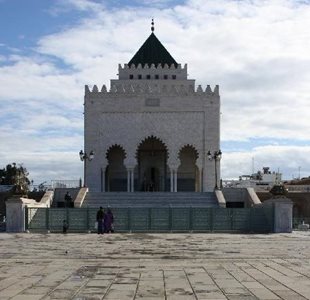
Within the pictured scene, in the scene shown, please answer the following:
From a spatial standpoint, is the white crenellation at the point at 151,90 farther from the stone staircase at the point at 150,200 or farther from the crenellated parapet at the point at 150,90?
the stone staircase at the point at 150,200

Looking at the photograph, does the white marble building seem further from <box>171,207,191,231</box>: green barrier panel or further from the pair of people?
the pair of people

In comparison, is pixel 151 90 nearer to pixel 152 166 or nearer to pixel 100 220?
pixel 152 166

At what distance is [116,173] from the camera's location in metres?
44.6

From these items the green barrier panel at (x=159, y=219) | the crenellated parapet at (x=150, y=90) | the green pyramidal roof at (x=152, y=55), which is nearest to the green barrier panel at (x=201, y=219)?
the green barrier panel at (x=159, y=219)

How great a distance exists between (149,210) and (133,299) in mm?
16307

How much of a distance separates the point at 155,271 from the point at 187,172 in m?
34.4

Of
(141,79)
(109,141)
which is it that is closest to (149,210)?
(109,141)

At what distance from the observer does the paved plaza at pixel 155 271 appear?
8453 mm

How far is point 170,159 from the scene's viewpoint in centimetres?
4222

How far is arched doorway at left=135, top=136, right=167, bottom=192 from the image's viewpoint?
44656 mm

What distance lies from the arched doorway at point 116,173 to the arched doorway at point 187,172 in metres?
3.99

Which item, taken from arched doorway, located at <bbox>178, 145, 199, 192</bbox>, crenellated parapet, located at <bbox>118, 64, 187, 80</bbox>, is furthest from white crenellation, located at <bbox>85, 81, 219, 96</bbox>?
arched doorway, located at <bbox>178, 145, 199, 192</bbox>

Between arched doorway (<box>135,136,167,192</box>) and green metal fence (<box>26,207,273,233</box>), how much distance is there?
19.9m

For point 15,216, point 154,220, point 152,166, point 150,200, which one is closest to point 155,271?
point 15,216
